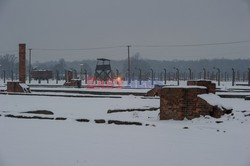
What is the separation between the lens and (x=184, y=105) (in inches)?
385

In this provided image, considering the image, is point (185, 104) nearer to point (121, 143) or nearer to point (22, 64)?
point (121, 143)

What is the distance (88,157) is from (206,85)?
7.12 m

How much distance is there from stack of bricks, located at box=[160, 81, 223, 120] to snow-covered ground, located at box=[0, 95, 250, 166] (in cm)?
39

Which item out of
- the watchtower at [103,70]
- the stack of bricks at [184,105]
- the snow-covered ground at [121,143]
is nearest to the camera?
the snow-covered ground at [121,143]

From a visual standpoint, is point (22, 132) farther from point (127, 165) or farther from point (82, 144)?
point (127, 165)

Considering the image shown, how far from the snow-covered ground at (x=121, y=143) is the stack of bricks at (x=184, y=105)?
0.39 m

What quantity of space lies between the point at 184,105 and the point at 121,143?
12.8 ft

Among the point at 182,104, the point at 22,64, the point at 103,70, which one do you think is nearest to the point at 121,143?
the point at 182,104

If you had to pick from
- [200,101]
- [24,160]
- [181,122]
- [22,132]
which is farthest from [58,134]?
[200,101]

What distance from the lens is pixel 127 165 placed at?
16.1ft

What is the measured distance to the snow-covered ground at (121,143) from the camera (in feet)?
17.1

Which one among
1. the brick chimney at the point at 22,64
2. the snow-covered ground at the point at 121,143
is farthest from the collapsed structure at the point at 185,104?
the brick chimney at the point at 22,64

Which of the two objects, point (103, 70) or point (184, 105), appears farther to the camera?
point (103, 70)

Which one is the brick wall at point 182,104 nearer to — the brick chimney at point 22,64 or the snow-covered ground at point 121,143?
the snow-covered ground at point 121,143
